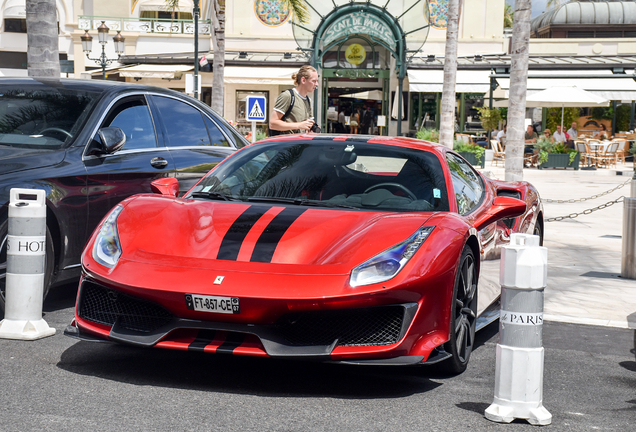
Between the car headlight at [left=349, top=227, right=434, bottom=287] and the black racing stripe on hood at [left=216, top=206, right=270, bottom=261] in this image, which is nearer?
the car headlight at [left=349, top=227, right=434, bottom=287]

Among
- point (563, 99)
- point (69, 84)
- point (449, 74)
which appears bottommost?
point (69, 84)

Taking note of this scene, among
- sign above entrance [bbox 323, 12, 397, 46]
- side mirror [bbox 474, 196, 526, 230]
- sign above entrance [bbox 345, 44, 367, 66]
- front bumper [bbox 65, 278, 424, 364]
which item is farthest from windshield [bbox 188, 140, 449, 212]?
sign above entrance [bbox 345, 44, 367, 66]

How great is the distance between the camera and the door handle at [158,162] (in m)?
6.46

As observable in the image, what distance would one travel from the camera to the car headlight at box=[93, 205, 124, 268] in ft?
13.7

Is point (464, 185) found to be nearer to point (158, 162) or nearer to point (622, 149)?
point (158, 162)

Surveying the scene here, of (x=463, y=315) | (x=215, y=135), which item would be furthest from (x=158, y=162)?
(x=463, y=315)

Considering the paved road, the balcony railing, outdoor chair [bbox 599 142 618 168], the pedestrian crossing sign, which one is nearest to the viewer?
the paved road

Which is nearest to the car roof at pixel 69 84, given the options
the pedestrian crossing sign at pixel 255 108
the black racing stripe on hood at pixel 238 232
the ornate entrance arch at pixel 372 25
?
the black racing stripe on hood at pixel 238 232

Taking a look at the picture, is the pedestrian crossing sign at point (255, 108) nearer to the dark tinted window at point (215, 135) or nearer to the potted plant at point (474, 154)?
the dark tinted window at point (215, 135)

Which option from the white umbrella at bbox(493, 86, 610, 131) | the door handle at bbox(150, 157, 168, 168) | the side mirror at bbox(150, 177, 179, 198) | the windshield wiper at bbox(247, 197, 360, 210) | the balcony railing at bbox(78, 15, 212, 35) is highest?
the balcony railing at bbox(78, 15, 212, 35)

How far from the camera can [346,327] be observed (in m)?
3.84

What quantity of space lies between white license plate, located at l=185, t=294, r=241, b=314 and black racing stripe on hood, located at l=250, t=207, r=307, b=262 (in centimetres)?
28

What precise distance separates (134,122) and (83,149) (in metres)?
0.74

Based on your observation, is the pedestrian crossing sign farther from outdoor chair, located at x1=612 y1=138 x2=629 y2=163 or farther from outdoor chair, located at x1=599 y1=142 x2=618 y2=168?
outdoor chair, located at x1=612 y1=138 x2=629 y2=163
